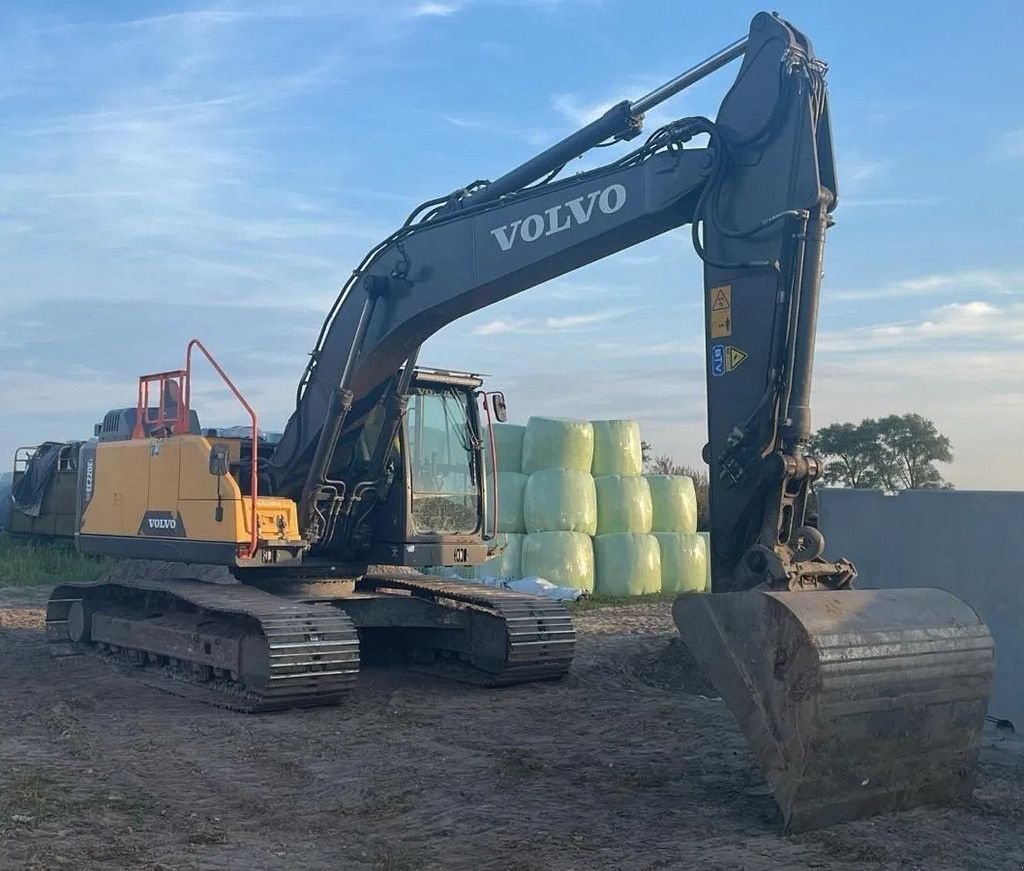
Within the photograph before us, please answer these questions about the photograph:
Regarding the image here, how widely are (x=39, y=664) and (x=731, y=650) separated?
7.64m

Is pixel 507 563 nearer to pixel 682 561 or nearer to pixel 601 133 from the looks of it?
pixel 682 561

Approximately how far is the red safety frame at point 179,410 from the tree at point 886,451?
17573 millimetres

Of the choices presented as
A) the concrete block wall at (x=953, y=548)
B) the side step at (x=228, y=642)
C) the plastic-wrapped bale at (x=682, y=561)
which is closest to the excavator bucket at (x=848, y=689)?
the side step at (x=228, y=642)

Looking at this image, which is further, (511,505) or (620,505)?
(620,505)

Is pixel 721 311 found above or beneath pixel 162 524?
above

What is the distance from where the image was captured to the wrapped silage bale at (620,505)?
17297 mm

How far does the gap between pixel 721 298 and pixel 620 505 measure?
10842 millimetres

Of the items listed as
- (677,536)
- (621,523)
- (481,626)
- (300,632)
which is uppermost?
(621,523)

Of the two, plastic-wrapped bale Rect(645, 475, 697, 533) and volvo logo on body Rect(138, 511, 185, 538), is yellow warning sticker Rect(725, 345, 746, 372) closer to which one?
volvo logo on body Rect(138, 511, 185, 538)

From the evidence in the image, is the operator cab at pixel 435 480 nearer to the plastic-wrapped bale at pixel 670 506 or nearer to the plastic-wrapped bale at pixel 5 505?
the plastic-wrapped bale at pixel 670 506

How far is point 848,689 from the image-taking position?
537 cm

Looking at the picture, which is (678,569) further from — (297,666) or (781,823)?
(781,823)

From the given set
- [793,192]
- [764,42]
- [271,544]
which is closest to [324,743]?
[271,544]

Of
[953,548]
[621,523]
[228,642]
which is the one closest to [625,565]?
[621,523]
